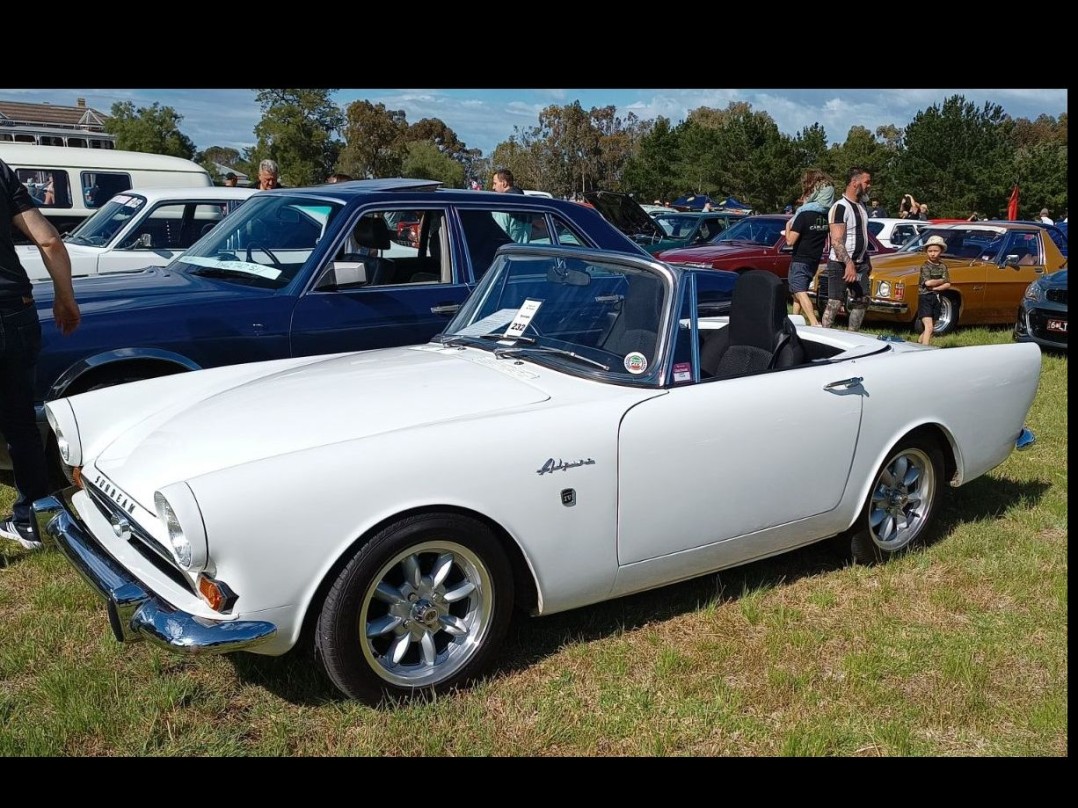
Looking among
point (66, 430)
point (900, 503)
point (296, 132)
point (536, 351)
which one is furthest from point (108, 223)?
point (296, 132)

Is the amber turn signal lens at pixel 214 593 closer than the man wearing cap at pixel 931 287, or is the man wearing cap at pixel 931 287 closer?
the amber turn signal lens at pixel 214 593

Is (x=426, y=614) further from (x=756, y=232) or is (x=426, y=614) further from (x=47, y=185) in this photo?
(x=47, y=185)

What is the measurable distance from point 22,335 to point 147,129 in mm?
43104

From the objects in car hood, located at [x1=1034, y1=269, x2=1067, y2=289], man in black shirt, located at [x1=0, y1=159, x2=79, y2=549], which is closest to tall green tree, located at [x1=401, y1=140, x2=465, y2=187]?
car hood, located at [x1=1034, y1=269, x2=1067, y2=289]

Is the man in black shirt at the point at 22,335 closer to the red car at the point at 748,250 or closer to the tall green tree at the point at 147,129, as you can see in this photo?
the red car at the point at 748,250

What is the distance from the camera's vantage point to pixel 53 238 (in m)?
4.11

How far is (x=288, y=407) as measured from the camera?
328cm

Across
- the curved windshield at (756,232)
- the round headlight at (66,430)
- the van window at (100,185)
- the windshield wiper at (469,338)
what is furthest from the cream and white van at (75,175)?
the windshield wiper at (469,338)

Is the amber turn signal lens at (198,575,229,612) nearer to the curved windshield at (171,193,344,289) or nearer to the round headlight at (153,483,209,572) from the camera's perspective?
the round headlight at (153,483,209,572)

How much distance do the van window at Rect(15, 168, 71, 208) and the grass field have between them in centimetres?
975

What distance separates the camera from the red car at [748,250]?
12055 millimetres

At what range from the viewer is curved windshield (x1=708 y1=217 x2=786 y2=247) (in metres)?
13.2

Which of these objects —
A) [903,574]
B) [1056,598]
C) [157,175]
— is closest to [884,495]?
[903,574]

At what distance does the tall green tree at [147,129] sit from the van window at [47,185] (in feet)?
106
